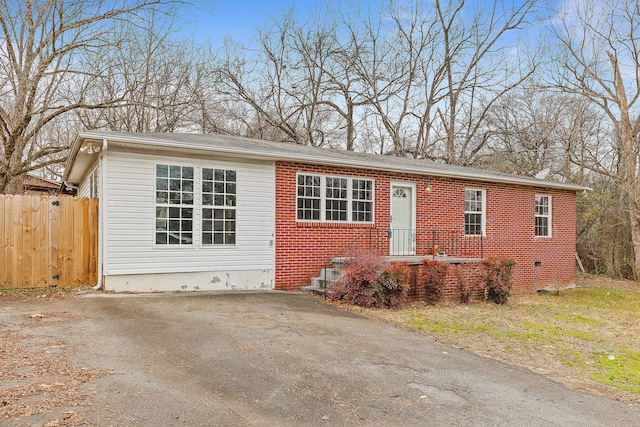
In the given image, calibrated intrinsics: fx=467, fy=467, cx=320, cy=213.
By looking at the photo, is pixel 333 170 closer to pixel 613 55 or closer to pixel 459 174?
pixel 459 174

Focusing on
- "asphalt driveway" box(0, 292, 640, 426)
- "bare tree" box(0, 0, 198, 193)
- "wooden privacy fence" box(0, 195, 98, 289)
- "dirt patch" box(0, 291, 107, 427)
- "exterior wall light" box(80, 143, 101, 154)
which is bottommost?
"asphalt driveway" box(0, 292, 640, 426)

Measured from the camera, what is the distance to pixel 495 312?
9.77m

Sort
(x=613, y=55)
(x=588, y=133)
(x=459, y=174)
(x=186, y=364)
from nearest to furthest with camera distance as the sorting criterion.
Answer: (x=186, y=364) < (x=459, y=174) < (x=613, y=55) < (x=588, y=133)

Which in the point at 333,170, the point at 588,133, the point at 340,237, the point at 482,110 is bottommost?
the point at 340,237

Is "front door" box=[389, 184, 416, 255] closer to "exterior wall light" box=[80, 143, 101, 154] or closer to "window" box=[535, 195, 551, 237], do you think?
"window" box=[535, 195, 551, 237]

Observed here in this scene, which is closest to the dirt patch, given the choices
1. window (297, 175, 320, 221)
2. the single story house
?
the single story house

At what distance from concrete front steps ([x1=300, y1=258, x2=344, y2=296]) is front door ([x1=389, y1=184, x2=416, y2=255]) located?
194 cm

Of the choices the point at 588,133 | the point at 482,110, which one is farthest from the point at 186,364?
the point at 482,110

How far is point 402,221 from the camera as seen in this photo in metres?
12.5

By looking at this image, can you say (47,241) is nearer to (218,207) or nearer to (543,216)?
(218,207)

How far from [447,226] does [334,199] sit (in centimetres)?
384

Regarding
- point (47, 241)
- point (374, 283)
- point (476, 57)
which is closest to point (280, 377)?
point (374, 283)

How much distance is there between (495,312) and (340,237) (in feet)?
12.5

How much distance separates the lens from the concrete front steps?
10.1 metres
